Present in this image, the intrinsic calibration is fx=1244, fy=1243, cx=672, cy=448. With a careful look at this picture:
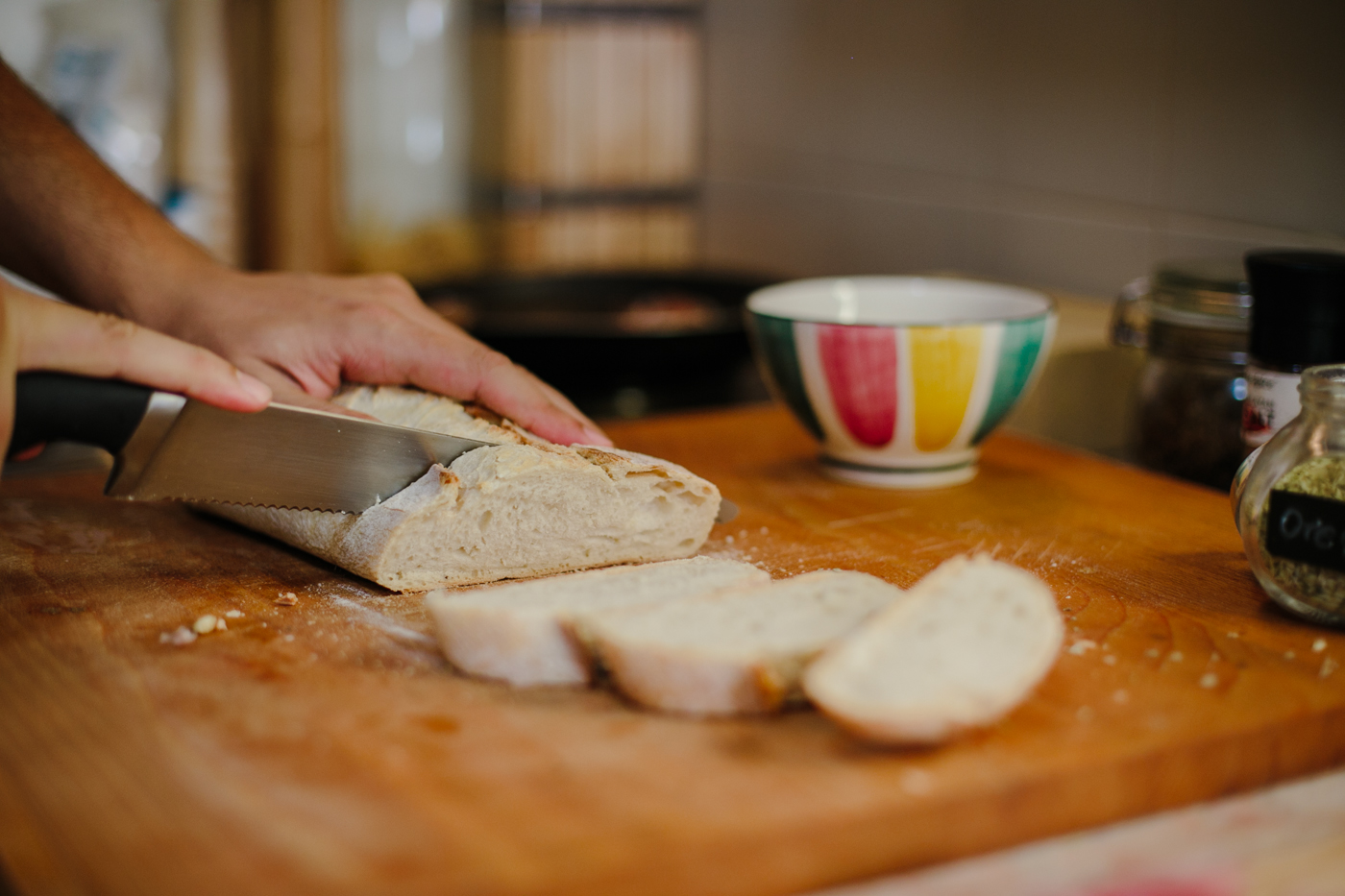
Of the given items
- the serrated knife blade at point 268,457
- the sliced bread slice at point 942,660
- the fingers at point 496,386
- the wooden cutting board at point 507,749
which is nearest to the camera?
the wooden cutting board at point 507,749

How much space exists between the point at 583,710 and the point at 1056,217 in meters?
1.79

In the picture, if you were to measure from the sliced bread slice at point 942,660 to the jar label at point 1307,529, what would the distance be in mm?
329

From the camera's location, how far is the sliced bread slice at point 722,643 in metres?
1.14

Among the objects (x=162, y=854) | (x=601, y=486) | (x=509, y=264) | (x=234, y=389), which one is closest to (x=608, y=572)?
(x=601, y=486)

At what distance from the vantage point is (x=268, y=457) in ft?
4.91

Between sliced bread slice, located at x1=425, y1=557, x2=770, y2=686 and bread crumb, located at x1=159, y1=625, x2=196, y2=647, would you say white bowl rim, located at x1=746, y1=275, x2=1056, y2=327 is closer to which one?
sliced bread slice, located at x1=425, y1=557, x2=770, y2=686

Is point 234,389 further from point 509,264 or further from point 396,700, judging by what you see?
point 509,264

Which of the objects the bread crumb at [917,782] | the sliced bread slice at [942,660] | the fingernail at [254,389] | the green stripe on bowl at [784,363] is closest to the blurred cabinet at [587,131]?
the green stripe on bowl at [784,363]

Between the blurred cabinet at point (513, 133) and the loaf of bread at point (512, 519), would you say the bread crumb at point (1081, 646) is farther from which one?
the blurred cabinet at point (513, 133)

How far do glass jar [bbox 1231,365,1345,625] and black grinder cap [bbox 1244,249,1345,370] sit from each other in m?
0.26

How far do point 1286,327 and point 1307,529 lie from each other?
0.44 meters

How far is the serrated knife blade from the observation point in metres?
1.45

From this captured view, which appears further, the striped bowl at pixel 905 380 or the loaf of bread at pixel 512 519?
the striped bowl at pixel 905 380

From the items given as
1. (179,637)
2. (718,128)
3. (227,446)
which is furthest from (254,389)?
(718,128)
